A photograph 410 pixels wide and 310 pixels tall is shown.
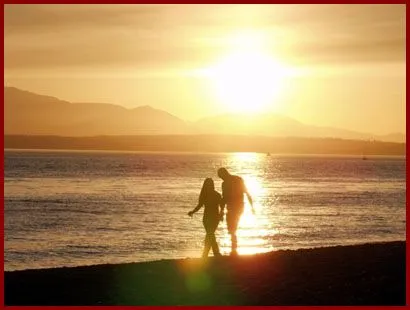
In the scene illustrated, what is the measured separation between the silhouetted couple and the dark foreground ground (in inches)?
23.0

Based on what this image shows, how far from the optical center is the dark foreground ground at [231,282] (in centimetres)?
1203

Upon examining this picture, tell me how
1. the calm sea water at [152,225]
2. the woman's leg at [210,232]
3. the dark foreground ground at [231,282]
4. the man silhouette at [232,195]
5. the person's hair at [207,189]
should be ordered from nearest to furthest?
the dark foreground ground at [231,282] < the person's hair at [207,189] < the woman's leg at [210,232] < the man silhouette at [232,195] < the calm sea water at [152,225]

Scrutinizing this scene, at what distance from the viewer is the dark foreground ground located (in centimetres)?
1203

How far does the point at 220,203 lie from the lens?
1570 centimetres

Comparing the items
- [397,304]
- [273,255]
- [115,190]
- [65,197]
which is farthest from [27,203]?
[397,304]

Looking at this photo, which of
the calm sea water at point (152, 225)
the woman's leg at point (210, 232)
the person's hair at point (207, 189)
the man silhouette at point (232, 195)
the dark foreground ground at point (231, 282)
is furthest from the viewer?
the calm sea water at point (152, 225)

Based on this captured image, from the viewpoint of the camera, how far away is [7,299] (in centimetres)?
1279

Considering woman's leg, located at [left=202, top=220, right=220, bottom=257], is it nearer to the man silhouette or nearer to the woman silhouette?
the woman silhouette

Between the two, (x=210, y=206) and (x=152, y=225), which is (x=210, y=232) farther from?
(x=152, y=225)

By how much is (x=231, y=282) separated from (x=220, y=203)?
2.78 m

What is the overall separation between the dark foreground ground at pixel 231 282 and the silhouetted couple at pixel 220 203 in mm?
584

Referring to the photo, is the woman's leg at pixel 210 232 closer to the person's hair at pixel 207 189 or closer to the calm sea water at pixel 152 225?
the person's hair at pixel 207 189

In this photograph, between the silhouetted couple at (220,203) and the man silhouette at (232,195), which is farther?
the man silhouette at (232,195)

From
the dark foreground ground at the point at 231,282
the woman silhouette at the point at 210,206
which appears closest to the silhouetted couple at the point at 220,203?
the woman silhouette at the point at 210,206
